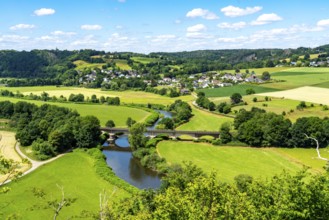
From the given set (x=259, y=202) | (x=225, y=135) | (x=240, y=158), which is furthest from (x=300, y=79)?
(x=259, y=202)

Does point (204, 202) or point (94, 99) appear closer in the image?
point (204, 202)

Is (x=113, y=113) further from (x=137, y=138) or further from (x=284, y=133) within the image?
(x=284, y=133)

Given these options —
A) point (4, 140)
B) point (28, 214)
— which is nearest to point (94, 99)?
point (4, 140)

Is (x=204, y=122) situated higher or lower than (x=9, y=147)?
higher

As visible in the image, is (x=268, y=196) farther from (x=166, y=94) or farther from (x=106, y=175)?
(x=166, y=94)

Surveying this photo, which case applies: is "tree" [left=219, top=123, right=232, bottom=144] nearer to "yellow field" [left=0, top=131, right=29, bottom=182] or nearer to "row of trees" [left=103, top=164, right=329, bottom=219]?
"yellow field" [left=0, top=131, right=29, bottom=182]

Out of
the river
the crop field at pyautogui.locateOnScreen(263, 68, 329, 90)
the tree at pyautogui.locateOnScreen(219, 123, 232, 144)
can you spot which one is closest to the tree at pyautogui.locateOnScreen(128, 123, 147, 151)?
the river
